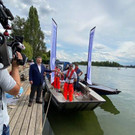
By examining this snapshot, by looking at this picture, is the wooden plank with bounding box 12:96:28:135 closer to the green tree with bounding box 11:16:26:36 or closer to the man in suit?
the man in suit

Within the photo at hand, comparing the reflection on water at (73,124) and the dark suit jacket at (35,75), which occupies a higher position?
the dark suit jacket at (35,75)

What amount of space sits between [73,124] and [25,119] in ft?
6.66

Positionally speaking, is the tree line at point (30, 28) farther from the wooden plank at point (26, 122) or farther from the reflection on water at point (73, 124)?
the wooden plank at point (26, 122)

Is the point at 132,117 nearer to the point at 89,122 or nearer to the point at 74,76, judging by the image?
the point at 89,122

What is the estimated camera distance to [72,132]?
152 inches

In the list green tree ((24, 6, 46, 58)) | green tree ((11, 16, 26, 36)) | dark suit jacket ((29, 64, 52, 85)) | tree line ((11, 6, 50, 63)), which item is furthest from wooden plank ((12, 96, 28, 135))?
green tree ((11, 16, 26, 36))

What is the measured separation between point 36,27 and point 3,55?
3083 centimetres

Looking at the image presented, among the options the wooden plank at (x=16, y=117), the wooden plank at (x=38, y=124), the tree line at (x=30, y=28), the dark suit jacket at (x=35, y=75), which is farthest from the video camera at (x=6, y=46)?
the tree line at (x=30, y=28)

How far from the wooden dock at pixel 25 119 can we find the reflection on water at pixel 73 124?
1211 millimetres

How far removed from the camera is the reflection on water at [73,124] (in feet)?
13.0

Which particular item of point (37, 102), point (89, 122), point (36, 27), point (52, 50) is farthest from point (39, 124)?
point (36, 27)

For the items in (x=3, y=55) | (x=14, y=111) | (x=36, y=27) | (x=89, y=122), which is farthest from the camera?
(x=36, y=27)

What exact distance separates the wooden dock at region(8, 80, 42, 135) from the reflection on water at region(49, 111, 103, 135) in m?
1.21

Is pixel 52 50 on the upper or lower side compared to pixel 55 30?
lower
